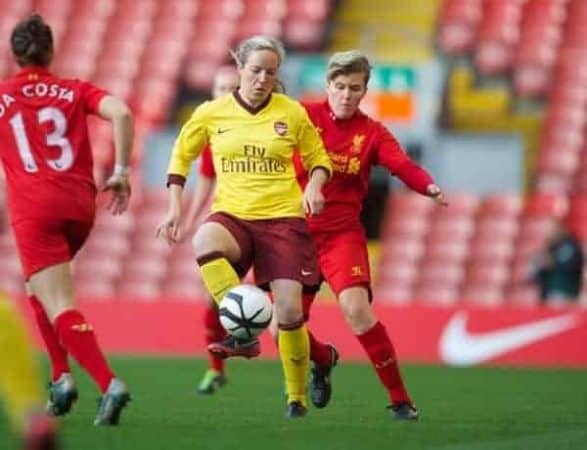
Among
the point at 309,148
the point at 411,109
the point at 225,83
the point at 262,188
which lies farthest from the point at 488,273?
the point at 262,188

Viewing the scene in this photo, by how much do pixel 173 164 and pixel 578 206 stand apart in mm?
13240

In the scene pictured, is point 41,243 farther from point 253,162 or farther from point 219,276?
point 253,162

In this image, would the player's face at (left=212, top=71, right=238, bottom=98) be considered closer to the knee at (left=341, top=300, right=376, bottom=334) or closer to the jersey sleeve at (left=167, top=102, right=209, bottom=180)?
the jersey sleeve at (left=167, top=102, right=209, bottom=180)

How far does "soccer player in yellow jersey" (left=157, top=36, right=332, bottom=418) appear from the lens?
453 inches

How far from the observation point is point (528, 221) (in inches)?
963

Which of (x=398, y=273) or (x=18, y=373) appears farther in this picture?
(x=398, y=273)

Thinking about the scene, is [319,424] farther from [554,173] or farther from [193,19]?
[193,19]

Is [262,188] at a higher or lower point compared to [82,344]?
higher

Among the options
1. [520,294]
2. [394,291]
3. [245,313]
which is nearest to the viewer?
[245,313]

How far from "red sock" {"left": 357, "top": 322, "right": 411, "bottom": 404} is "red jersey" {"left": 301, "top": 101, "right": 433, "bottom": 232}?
678 mm

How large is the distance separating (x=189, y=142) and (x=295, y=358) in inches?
50.0

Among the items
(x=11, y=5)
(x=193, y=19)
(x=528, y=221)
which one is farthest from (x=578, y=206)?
(x=11, y=5)

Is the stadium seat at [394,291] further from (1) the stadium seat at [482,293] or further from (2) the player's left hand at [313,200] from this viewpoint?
(2) the player's left hand at [313,200]

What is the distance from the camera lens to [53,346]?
450 inches
